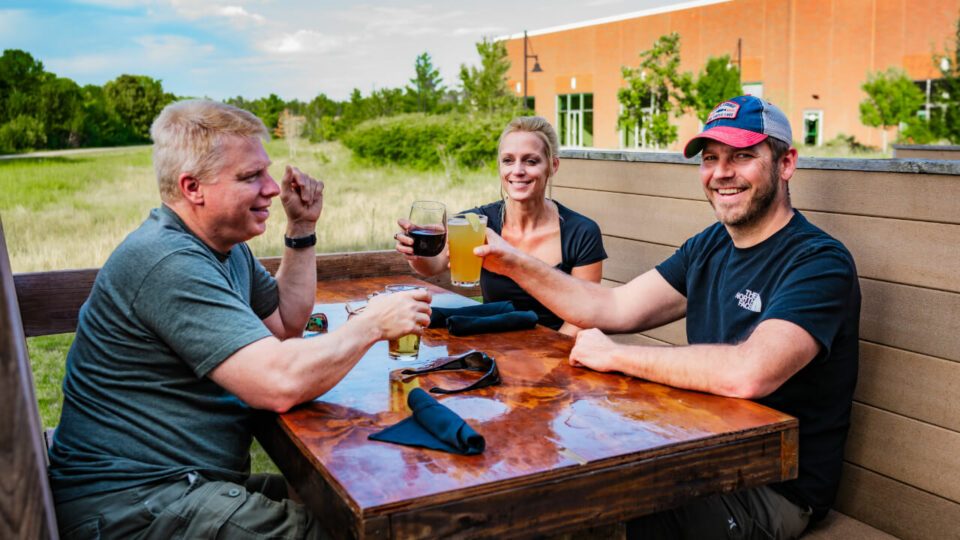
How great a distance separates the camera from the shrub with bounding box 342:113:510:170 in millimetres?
20312

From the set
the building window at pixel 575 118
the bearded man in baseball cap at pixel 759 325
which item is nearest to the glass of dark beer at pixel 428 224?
the bearded man in baseball cap at pixel 759 325

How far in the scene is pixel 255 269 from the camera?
2.44 metres

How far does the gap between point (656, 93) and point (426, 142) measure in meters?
12.9

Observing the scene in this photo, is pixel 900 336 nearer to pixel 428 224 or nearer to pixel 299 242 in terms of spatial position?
pixel 428 224

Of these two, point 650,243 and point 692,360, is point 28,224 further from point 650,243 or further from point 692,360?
point 692,360

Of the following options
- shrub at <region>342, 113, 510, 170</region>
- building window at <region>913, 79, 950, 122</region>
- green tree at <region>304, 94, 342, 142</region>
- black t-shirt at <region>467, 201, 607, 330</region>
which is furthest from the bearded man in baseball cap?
building window at <region>913, 79, 950, 122</region>

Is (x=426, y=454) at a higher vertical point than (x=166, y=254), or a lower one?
lower

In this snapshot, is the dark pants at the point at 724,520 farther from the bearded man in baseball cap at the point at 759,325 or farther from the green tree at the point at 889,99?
the green tree at the point at 889,99

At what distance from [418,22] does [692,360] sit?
25.5 metres

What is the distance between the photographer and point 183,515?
5.33 ft

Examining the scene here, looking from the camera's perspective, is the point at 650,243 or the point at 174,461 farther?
the point at 650,243

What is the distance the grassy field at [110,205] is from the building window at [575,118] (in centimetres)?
1573

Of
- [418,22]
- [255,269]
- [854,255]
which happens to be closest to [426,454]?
[255,269]

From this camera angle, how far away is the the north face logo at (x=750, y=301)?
217cm
